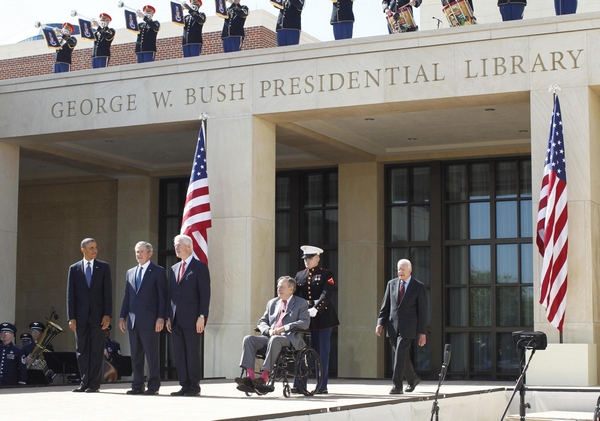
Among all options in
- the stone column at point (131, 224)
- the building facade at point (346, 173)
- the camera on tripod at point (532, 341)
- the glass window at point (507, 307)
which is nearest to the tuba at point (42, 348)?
the building facade at point (346, 173)

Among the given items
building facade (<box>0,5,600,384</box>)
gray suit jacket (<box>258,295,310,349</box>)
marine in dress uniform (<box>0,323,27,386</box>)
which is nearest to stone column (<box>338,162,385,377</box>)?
building facade (<box>0,5,600,384</box>)

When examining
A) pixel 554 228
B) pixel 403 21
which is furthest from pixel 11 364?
pixel 554 228

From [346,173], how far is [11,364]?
8.10 m

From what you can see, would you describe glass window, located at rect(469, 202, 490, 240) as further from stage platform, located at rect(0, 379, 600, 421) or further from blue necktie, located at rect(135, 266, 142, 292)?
blue necktie, located at rect(135, 266, 142, 292)

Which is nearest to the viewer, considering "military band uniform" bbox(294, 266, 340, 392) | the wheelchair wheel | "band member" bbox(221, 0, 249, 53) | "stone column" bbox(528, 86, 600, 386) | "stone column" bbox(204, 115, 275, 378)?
the wheelchair wheel

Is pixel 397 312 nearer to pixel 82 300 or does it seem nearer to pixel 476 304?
pixel 82 300

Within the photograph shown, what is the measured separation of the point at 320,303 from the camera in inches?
488

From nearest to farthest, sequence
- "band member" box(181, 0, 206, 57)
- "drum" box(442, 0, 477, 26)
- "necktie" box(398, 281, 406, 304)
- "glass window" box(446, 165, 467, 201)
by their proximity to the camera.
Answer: "necktie" box(398, 281, 406, 304) < "drum" box(442, 0, 477, 26) < "band member" box(181, 0, 206, 57) < "glass window" box(446, 165, 467, 201)

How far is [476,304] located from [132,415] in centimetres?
1218

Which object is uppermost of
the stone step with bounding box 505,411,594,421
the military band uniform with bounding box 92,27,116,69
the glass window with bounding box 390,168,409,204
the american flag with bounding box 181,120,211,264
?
the military band uniform with bounding box 92,27,116,69

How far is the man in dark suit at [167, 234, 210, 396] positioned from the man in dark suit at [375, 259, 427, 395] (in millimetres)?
2349

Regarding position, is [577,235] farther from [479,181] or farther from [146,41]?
[146,41]

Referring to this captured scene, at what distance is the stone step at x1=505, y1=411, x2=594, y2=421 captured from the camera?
11.7 meters

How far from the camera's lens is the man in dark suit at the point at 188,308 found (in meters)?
11.7
